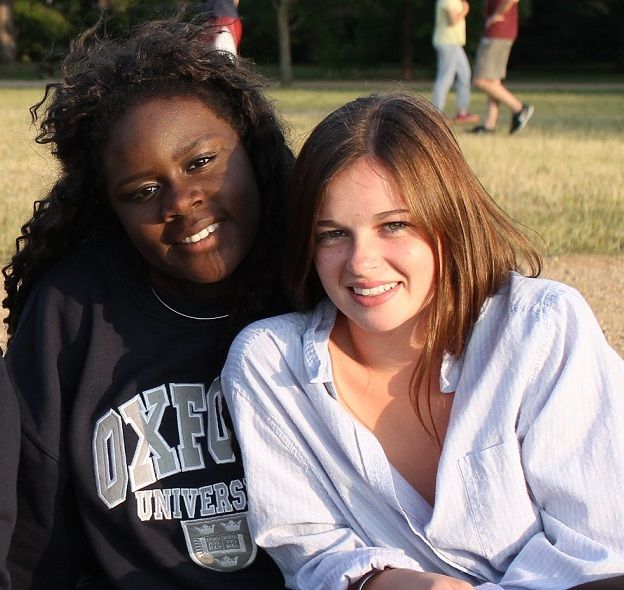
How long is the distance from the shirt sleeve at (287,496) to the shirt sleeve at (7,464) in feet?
1.48

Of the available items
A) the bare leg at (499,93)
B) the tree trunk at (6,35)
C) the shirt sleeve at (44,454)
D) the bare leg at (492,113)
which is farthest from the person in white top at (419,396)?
the tree trunk at (6,35)

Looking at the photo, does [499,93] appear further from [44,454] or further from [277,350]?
[44,454]

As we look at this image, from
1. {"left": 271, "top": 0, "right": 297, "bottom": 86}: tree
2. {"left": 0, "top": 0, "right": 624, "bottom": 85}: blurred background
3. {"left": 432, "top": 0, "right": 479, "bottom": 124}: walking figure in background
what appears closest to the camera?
{"left": 432, "top": 0, "right": 479, "bottom": 124}: walking figure in background

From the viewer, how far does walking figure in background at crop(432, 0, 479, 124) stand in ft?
45.2

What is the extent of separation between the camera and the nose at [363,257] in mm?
2258

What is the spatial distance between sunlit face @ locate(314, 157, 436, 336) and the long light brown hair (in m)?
0.02

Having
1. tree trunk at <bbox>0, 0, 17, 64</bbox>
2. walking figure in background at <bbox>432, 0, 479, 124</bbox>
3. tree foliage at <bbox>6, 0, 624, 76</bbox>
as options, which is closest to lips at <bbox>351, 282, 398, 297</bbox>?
walking figure in background at <bbox>432, 0, 479, 124</bbox>

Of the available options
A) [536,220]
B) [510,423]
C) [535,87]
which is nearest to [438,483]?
[510,423]

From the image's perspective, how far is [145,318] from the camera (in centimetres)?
251

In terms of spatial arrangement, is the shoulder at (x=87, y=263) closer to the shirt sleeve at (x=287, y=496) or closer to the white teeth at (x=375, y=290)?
the shirt sleeve at (x=287, y=496)

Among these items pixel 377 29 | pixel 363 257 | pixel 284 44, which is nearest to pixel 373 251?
pixel 363 257

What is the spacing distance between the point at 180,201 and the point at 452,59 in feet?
39.7

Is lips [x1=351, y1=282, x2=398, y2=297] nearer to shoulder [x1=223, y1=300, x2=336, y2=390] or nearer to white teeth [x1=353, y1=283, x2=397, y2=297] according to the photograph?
white teeth [x1=353, y1=283, x2=397, y2=297]

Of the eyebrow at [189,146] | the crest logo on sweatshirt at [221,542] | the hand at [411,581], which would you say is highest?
the eyebrow at [189,146]
